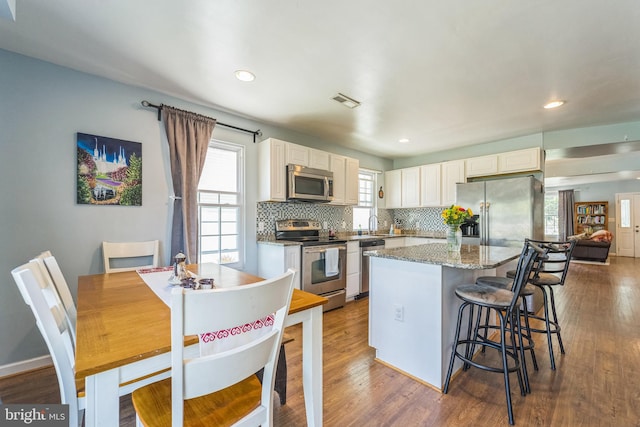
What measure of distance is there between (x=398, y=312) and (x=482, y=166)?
10.6ft

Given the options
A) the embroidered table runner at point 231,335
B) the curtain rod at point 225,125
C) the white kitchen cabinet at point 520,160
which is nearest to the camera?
the embroidered table runner at point 231,335

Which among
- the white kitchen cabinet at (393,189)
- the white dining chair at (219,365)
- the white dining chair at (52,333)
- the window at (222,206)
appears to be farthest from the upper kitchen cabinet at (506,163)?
the white dining chair at (52,333)

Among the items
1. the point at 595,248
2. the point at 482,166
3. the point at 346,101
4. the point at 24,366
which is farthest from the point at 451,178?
the point at 595,248

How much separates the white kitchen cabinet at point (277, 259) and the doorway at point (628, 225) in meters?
11.4

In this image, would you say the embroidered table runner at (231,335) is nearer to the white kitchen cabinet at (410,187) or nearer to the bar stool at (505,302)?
the bar stool at (505,302)

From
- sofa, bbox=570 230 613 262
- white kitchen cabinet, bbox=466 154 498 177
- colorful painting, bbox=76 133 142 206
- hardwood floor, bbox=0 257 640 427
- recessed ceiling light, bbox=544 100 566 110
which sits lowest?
hardwood floor, bbox=0 257 640 427

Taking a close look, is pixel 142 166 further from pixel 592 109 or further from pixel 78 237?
pixel 592 109

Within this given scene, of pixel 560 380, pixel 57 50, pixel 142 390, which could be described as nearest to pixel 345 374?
pixel 142 390

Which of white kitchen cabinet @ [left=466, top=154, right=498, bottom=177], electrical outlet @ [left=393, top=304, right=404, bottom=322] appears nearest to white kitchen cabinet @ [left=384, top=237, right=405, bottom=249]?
white kitchen cabinet @ [left=466, top=154, right=498, bottom=177]

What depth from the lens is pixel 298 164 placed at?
3.62 m

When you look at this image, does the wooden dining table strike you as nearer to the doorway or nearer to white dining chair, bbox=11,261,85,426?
white dining chair, bbox=11,261,85,426

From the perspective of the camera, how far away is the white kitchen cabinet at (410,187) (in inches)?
195

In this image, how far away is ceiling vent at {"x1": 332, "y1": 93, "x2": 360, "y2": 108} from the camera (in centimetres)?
277

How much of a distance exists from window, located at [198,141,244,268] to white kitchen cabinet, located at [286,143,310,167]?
60cm
